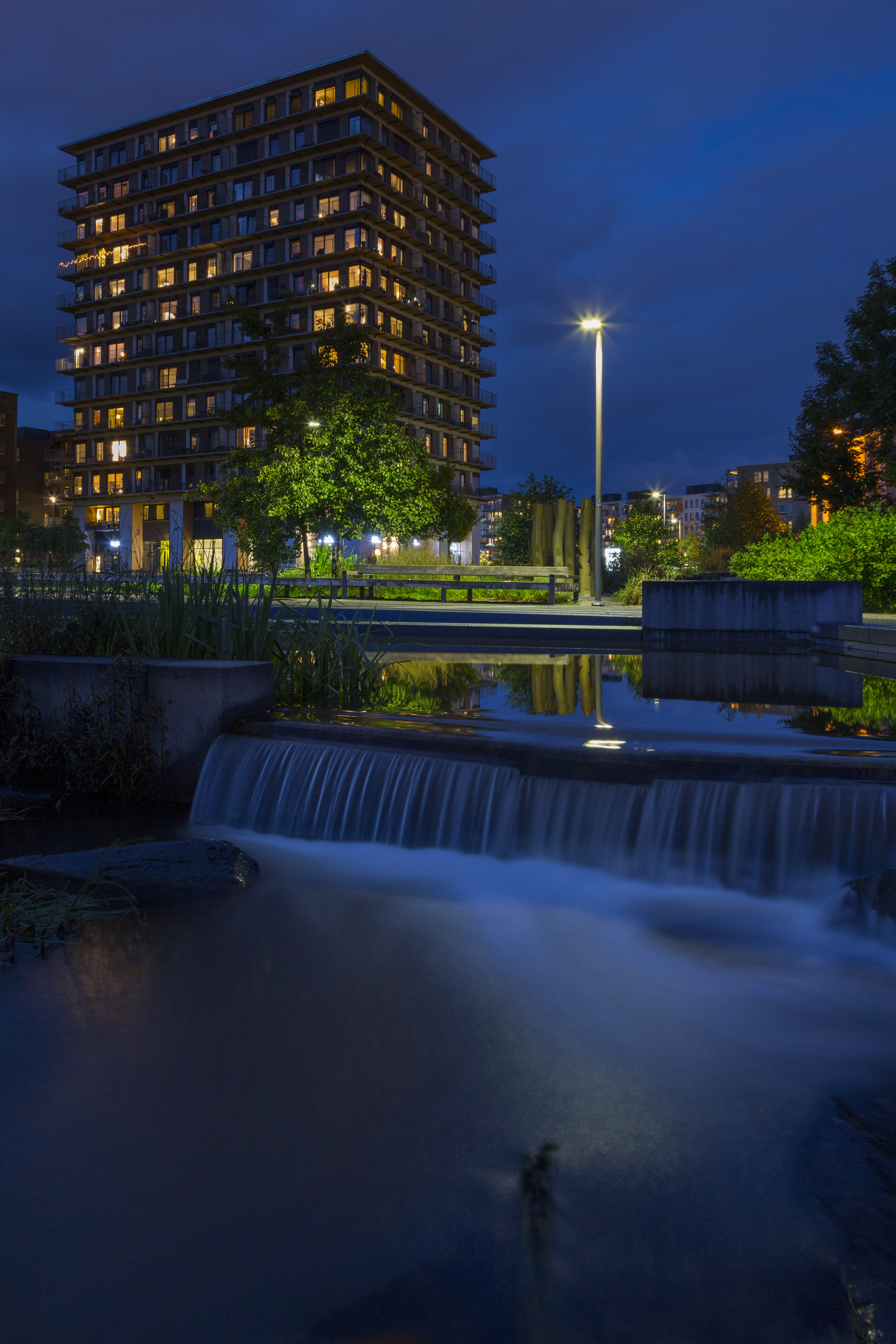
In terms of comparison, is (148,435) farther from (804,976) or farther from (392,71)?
(804,976)

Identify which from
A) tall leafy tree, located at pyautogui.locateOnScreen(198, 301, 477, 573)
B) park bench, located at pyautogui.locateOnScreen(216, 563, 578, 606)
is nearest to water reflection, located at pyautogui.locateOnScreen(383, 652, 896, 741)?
park bench, located at pyautogui.locateOnScreen(216, 563, 578, 606)

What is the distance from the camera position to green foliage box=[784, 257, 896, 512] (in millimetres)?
26625

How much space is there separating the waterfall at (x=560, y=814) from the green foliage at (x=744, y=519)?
167 feet

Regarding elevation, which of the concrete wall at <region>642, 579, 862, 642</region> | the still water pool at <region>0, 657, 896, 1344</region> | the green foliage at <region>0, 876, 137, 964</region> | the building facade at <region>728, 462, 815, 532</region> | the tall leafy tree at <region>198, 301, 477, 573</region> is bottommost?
the still water pool at <region>0, 657, 896, 1344</region>

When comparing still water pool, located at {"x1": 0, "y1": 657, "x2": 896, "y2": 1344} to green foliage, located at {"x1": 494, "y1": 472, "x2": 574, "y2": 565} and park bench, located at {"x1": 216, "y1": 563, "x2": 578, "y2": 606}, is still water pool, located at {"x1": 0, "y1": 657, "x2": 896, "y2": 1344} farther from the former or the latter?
green foliage, located at {"x1": 494, "y1": 472, "x2": 574, "y2": 565}

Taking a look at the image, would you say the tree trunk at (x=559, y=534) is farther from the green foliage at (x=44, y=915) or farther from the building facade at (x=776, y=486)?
the building facade at (x=776, y=486)

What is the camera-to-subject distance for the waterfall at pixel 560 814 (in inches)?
200

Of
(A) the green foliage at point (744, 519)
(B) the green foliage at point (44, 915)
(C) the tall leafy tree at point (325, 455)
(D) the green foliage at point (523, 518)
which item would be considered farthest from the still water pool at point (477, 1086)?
(A) the green foliage at point (744, 519)

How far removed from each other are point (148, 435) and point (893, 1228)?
239 ft

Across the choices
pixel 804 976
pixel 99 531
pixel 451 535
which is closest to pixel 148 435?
pixel 99 531

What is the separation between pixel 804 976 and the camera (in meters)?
4.30

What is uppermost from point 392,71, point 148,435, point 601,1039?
point 392,71

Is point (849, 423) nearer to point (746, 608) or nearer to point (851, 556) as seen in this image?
point (851, 556)

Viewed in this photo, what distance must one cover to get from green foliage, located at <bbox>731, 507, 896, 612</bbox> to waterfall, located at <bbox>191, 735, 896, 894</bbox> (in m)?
13.1
